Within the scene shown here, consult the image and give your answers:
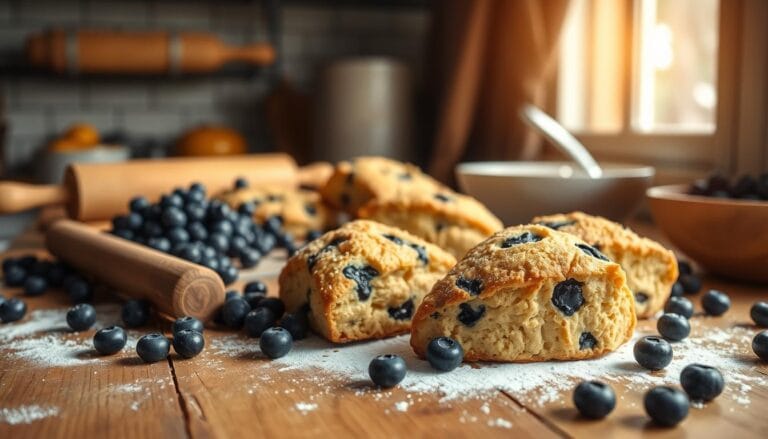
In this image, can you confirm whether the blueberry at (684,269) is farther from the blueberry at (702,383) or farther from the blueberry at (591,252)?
the blueberry at (702,383)

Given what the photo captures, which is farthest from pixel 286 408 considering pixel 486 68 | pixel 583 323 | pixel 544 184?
pixel 486 68

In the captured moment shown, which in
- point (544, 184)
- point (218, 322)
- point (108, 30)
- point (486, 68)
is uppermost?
point (108, 30)

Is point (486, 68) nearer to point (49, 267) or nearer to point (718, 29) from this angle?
point (718, 29)

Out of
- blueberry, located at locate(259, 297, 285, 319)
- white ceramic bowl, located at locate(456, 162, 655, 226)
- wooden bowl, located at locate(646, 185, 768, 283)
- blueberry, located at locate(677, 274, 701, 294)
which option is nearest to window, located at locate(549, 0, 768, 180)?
white ceramic bowl, located at locate(456, 162, 655, 226)

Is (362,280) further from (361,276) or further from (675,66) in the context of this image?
(675,66)

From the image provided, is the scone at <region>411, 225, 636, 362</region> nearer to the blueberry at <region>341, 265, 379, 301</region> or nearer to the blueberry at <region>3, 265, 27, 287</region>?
the blueberry at <region>341, 265, 379, 301</region>

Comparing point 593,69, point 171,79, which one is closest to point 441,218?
point 593,69

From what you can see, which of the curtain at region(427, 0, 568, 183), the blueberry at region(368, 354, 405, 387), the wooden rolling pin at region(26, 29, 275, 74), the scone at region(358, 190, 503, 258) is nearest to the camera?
the blueberry at region(368, 354, 405, 387)
